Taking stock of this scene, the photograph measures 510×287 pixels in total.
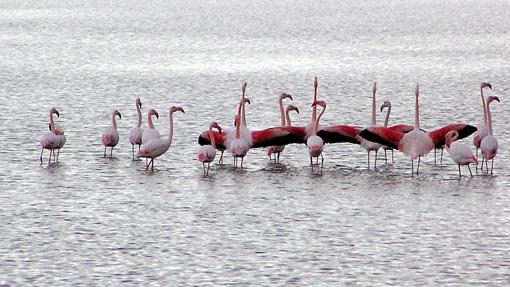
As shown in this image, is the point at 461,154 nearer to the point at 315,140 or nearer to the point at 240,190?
the point at 315,140

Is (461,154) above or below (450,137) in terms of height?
below

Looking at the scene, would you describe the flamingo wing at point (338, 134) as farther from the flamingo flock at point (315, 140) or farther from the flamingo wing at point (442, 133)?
the flamingo wing at point (442, 133)

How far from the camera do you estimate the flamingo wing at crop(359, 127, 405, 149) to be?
15.2 m

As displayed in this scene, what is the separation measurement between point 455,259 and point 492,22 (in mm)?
33894

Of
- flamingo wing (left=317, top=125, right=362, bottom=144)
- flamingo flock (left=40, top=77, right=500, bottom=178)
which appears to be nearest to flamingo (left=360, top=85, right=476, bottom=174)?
flamingo flock (left=40, top=77, right=500, bottom=178)

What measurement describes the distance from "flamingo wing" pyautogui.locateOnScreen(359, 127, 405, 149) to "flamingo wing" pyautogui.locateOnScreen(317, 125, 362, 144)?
1.54 ft

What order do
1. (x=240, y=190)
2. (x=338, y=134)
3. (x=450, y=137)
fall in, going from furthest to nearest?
(x=338, y=134), (x=450, y=137), (x=240, y=190)

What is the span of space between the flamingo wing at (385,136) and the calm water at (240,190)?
37 centimetres

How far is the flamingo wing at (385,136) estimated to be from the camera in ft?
49.9

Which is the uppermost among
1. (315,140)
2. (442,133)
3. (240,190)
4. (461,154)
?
(442,133)

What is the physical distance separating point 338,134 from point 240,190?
6.47 ft

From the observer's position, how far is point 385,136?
15.2 meters

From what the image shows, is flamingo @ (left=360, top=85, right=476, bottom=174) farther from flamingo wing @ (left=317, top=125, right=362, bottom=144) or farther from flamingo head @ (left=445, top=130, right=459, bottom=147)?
→ flamingo wing @ (left=317, top=125, right=362, bottom=144)

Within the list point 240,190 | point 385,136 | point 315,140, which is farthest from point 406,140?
point 240,190
